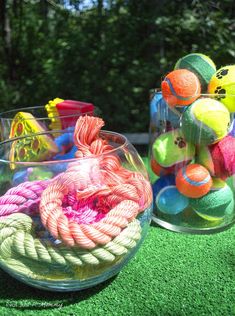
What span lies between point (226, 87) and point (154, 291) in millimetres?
577

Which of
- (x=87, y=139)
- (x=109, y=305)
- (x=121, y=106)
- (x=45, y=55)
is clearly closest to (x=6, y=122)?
(x=87, y=139)

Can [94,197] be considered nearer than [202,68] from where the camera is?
Yes

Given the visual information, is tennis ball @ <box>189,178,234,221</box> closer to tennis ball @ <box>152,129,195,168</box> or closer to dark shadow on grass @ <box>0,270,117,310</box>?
tennis ball @ <box>152,129,195,168</box>

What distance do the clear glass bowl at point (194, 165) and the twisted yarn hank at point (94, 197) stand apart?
0.98 feet

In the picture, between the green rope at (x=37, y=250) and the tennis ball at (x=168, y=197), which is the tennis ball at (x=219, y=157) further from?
the green rope at (x=37, y=250)

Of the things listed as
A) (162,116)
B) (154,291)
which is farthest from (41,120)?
(154,291)

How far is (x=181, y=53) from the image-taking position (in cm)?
276

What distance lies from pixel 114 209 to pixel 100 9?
2.17 meters

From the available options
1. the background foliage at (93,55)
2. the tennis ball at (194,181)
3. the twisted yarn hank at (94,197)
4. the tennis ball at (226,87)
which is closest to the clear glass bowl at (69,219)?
the twisted yarn hank at (94,197)

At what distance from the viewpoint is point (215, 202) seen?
3.85ft

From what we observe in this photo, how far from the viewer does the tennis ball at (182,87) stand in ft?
3.68

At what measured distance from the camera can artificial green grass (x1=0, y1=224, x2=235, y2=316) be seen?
→ 0.90 metres

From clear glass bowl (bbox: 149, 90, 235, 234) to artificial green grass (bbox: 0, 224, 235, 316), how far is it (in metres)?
0.13

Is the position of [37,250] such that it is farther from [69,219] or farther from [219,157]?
[219,157]
